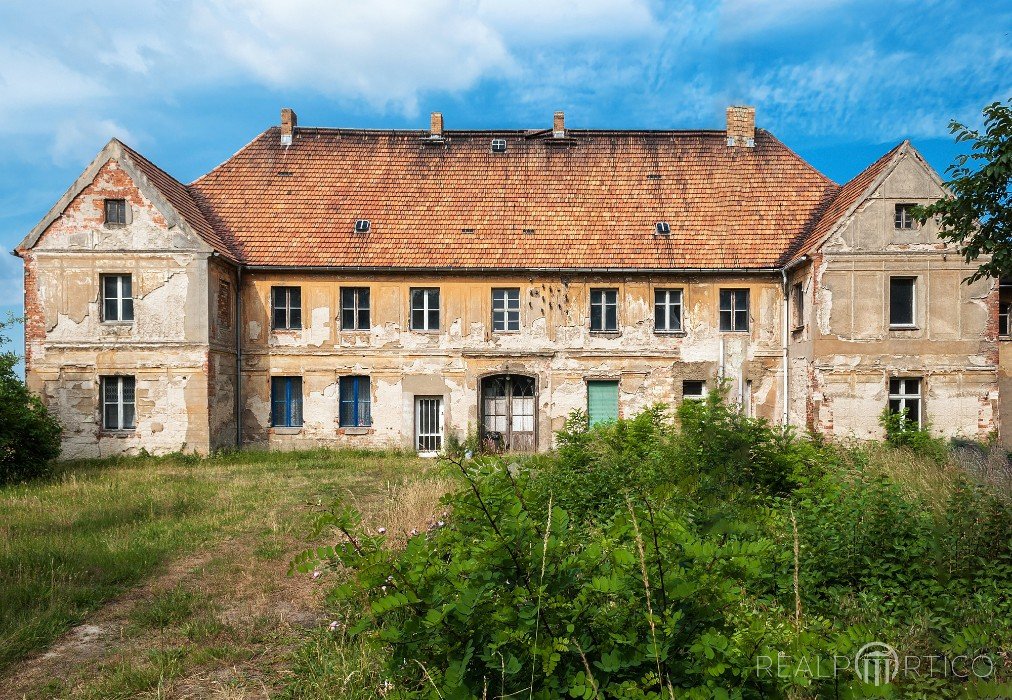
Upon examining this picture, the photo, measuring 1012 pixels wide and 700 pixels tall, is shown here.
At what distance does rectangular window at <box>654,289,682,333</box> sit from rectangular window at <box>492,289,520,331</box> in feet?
14.7

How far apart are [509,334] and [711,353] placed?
6.47 m

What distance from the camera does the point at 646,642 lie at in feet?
9.65

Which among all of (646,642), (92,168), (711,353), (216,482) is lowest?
(216,482)

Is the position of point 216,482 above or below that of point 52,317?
below

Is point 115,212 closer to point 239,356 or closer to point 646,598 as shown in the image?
point 239,356

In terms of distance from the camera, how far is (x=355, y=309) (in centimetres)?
1878

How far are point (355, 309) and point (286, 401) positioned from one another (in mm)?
3697

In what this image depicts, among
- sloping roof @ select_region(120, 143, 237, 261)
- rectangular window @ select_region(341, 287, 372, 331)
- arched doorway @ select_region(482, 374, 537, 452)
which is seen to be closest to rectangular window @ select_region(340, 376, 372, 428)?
rectangular window @ select_region(341, 287, 372, 331)

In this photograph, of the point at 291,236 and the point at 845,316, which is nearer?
the point at 845,316

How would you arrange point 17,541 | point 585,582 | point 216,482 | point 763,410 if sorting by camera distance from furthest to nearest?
1. point 763,410
2. point 216,482
3. point 17,541
4. point 585,582

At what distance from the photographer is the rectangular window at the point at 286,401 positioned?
61.1 ft

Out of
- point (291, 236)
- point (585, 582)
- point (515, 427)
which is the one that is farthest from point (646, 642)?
point (291, 236)

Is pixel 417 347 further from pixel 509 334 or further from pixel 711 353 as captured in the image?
pixel 711 353

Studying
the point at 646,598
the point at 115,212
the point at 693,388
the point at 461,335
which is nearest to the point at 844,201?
the point at 693,388
